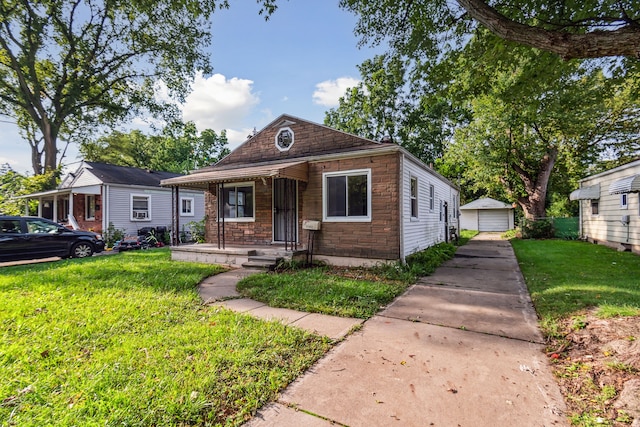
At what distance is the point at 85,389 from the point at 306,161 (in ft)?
23.8

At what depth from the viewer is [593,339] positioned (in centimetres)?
335

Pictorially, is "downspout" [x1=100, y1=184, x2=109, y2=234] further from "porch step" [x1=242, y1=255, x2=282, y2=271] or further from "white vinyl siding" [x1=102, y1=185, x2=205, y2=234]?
"porch step" [x1=242, y1=255, x2=282, y2=271]

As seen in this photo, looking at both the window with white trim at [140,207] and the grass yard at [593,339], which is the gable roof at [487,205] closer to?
the grass yard at [593,339]

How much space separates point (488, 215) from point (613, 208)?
13622 mm

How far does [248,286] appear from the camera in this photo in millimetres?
6238

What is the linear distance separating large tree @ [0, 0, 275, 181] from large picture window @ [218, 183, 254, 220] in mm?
11077

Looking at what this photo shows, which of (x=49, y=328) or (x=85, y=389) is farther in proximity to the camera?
(x=49, y=328)

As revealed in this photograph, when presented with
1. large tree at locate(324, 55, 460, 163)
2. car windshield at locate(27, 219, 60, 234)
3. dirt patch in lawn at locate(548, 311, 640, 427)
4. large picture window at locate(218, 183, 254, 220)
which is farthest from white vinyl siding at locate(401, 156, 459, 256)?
large tree at locate(324, 55, 460, 163)

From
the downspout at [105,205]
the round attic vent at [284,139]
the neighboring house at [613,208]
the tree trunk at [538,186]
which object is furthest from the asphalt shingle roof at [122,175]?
the tree trunk at [538,186]

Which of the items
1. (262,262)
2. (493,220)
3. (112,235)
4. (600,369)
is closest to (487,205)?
(493,220)

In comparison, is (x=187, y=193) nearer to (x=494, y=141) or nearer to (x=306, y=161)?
(x=306, y=161)

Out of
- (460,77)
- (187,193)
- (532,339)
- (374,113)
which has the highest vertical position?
(374,113)

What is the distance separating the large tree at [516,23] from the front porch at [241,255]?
6.25 metres

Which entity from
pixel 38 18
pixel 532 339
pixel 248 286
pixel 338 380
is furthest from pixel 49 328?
pixel 38 18
